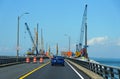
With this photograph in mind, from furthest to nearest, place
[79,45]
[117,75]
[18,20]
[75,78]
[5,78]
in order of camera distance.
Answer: [79,45]
[18,20]
[75,78]
[5,78]
[117,75]

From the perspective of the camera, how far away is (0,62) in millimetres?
43938

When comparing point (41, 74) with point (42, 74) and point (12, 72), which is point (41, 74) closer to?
point (42, 74)

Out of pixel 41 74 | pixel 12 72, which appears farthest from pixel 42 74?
pixel 12 72

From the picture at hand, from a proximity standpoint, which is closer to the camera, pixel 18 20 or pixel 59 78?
pixel 59 78

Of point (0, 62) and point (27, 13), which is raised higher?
point (27, 13)

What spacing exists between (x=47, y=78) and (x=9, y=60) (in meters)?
28.6

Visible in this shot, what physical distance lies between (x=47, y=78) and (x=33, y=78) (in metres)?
0.97

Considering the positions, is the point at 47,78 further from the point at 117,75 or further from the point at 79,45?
the point at 79,45

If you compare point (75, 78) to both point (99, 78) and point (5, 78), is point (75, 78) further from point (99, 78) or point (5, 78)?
point (5, 78)

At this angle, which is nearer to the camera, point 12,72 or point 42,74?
point 42,74

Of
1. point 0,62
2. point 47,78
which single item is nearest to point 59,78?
point 47,78

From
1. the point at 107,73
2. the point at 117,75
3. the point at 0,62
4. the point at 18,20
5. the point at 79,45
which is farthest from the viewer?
the point at 79,45

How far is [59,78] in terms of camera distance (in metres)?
24.4

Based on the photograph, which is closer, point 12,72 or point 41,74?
point 41,74
